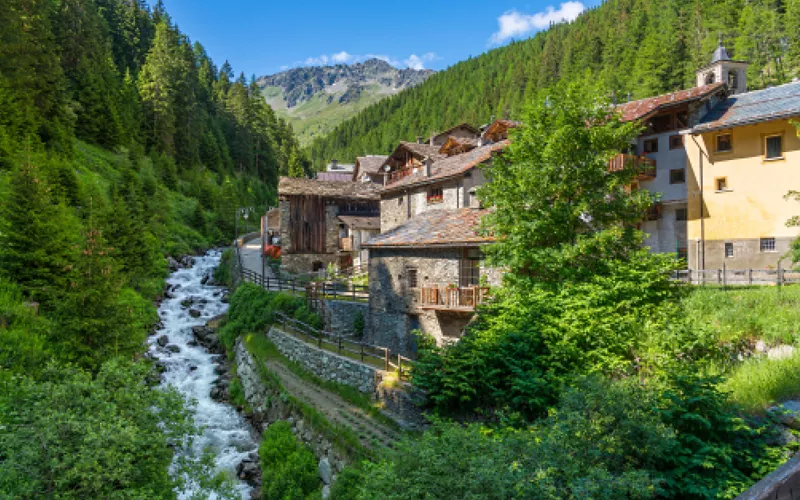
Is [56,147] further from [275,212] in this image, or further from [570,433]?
[570,433]

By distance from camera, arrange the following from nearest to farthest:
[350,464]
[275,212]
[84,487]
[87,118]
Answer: [84,487] → [350,464] → [87,118] → [275,212]

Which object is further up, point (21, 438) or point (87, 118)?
point (87, 118)

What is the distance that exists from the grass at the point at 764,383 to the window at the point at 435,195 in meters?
21.9

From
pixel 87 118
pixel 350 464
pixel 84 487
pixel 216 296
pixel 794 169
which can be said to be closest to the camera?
pixel 84 487

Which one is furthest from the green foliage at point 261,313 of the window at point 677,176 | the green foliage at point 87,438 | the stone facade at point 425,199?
the window at point 677,176

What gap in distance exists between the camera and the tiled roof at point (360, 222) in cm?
3841

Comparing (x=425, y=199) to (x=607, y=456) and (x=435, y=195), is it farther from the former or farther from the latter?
(x=607, y=456)

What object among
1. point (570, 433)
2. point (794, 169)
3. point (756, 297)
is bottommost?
point (570, 433)

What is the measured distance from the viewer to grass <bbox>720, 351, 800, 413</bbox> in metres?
8.95

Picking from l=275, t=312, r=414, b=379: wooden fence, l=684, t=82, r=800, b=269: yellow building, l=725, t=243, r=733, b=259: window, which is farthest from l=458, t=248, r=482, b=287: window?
l=725, t=243, r=733, b=259: window

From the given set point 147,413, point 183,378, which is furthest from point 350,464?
point 183,378

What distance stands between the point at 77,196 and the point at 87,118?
24.5 m

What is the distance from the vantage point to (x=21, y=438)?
770cm

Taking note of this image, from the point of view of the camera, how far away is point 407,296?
2078 centimetres
